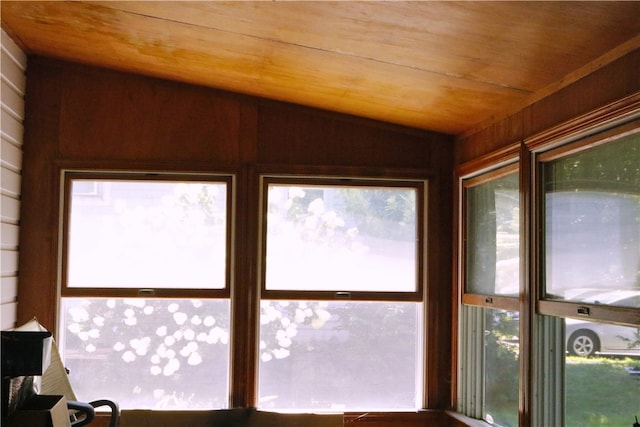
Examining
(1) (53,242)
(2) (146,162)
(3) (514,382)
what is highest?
(2) (146,162)

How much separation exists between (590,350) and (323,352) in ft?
5.48

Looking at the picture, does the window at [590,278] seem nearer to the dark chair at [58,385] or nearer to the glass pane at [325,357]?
the glass pane at [325,357]

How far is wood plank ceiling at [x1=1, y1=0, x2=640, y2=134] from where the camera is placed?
2.04m

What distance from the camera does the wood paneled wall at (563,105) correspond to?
2104mm

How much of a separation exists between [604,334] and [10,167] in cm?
295

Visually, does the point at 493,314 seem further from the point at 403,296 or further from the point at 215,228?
the point at 215,228

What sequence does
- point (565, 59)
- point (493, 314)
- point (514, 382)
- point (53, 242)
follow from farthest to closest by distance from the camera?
point (53, 242), point (493, 314), point (514, 382), point (565, 59)

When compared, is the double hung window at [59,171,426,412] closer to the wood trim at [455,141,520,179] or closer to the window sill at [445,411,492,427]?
the window sill at [445,411,492,427]

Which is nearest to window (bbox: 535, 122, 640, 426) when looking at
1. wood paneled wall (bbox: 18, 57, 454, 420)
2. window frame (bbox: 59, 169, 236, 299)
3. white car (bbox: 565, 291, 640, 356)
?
white car (bbox: 565, 291, 640, 356)

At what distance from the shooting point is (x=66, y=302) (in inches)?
142

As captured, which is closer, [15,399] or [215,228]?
[15,399]

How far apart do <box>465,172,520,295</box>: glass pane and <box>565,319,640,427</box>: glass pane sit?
554 mm

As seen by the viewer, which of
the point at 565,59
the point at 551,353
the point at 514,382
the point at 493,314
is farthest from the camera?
the point at 493,314

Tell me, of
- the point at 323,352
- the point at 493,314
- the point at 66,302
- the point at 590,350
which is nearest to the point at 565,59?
the point at 590,350
